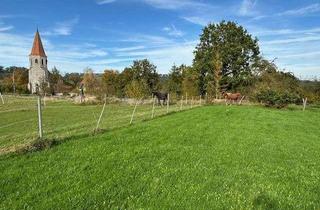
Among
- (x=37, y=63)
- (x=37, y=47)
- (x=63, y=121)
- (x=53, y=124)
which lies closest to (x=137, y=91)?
(x=63, y=121)

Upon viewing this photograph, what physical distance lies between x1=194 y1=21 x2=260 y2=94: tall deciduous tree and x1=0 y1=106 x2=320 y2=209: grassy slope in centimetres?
6967

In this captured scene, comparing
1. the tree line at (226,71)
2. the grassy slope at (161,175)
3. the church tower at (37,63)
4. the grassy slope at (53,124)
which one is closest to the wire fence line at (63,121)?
the grassy slope at (53,124)

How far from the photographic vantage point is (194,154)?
47.7 ft

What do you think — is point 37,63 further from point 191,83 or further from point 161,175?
point 161,175

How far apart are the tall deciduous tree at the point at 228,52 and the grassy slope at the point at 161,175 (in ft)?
229

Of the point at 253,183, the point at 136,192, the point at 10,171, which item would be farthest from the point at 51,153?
the point at 253,183

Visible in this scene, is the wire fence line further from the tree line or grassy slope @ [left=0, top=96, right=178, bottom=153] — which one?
the tree line

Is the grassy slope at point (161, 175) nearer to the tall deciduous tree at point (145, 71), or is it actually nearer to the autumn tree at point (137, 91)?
the autumn tree at point (137, 91)

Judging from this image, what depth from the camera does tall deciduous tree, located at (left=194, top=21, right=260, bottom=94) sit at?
284ft

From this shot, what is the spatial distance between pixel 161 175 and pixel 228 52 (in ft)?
257

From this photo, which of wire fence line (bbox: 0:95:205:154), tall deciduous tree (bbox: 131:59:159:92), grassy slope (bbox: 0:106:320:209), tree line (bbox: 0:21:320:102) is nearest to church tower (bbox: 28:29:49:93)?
tall deciduous tree (bbox: 131:59:159:92)

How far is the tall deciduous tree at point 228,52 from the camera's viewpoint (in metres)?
86.5

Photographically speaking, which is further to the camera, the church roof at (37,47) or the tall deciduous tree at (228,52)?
the church roof at (37,47)

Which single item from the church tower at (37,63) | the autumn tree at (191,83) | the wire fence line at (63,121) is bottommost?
the wire fence line at (63,121)
